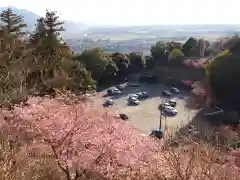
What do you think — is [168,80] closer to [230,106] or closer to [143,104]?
[143,104]

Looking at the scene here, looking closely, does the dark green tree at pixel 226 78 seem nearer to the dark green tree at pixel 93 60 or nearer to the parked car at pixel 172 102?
the parked car at pixel 172 102

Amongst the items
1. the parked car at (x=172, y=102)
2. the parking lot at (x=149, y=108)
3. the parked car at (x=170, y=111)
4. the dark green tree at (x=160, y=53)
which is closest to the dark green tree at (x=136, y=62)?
the dark green tree at (x=160, y=53)

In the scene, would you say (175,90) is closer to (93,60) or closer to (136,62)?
(93,60)

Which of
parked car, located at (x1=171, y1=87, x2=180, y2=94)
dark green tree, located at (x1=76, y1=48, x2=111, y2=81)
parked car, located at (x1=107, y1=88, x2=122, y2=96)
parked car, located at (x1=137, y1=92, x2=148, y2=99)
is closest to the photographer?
parked car, located at (x1=137, y1=92, x2=148, y2=99)

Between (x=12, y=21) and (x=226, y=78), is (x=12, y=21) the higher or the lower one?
the higher one

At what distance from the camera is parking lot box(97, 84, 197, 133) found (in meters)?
20.1

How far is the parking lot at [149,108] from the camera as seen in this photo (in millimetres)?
20078

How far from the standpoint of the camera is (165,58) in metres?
34.1

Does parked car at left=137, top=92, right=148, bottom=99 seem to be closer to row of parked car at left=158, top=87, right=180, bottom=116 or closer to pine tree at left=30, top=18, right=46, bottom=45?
row of parked car at left=158, top=87, right=180, bottom=116

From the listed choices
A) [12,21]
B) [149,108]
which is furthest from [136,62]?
[12,21]

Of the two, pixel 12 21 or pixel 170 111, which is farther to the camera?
pixel 12 21

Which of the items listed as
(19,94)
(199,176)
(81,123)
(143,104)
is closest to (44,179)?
(81,123)

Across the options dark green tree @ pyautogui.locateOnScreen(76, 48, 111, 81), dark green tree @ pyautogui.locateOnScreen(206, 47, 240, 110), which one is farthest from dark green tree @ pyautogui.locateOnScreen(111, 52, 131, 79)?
dark green tree @ pyautogui.locateOnScreen(206, 47, 240, 110)

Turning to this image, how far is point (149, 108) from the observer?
24.2m
